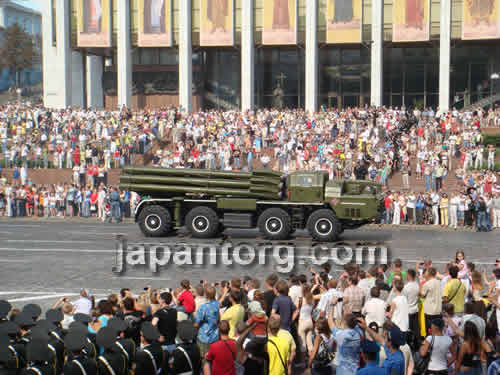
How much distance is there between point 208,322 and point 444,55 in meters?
45.4

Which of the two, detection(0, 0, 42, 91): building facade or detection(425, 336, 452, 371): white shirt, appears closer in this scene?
detection(425, 336, 452, 371): white shirt

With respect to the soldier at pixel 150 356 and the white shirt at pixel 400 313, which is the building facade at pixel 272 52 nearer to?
the white shirt at pixel 400 313

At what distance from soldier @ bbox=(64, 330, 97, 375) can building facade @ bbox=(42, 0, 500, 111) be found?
46.0m

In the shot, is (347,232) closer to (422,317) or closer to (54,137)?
(422,317)

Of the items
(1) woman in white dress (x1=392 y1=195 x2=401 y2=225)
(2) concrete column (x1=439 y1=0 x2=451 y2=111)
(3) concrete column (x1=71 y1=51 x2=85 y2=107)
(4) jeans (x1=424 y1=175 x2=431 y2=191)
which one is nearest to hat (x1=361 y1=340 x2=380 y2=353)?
(1) woman in white dress (x1=392 y1=195 x2=401 y2=225)

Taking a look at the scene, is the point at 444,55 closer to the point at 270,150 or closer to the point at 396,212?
the point at 270,150

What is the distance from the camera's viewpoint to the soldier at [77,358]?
7.14 metres

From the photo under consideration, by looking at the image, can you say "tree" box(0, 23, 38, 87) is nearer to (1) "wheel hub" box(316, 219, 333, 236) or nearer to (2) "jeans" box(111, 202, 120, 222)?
(2) "jeans" box(111, 202, 120, 222)

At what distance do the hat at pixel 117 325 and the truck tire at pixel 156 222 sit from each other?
635 inches

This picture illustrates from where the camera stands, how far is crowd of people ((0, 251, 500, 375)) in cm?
765

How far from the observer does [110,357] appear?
752 cm

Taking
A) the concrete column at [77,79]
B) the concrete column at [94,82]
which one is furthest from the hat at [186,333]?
the concrete column at [94,82]

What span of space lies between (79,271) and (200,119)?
918 inches

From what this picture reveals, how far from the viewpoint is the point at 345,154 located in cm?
3466
